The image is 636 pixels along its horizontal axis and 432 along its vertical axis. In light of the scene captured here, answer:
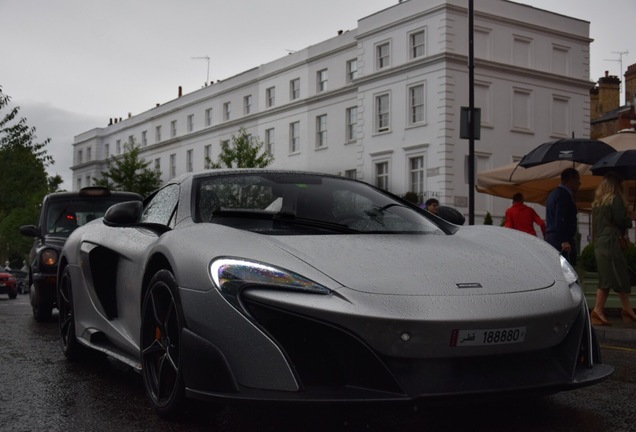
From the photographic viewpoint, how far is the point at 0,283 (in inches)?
1243

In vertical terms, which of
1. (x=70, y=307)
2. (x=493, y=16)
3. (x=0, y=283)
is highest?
(x=493, y=16)

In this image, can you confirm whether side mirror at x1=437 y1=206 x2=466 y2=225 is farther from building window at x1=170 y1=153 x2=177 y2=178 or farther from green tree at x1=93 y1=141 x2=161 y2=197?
building window at x1=170 y1=153 x2=177 y2=178

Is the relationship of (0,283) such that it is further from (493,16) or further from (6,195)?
(493,16)

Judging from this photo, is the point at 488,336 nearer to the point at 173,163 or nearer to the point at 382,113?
the point at 382,113

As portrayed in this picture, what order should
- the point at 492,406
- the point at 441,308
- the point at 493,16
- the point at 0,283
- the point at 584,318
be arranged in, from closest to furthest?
the point at 441,308, the point at 584,318, the point at 492,406, the point at 0,283, the point at 493,16

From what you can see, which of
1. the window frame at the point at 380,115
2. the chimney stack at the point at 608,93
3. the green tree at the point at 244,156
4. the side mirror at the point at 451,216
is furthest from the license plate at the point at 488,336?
the chimney stack at the point at 608,93

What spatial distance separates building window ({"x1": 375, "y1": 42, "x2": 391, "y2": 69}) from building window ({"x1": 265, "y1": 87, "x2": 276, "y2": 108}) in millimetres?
11027

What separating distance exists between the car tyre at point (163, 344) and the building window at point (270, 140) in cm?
4739

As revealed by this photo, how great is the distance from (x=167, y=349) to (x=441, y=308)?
142cm

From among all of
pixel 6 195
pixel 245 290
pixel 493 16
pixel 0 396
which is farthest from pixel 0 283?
pixel 245 290

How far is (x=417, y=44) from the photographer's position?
1591 inches

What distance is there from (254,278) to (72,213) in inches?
359

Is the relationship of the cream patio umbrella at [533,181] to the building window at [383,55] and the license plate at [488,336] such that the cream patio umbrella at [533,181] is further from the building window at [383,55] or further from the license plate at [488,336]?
the building window at [383,55]

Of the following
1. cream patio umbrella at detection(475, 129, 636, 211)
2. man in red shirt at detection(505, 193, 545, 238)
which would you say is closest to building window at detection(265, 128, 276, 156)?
cream patio umbrella at detection(475, 129, 636, 211)
